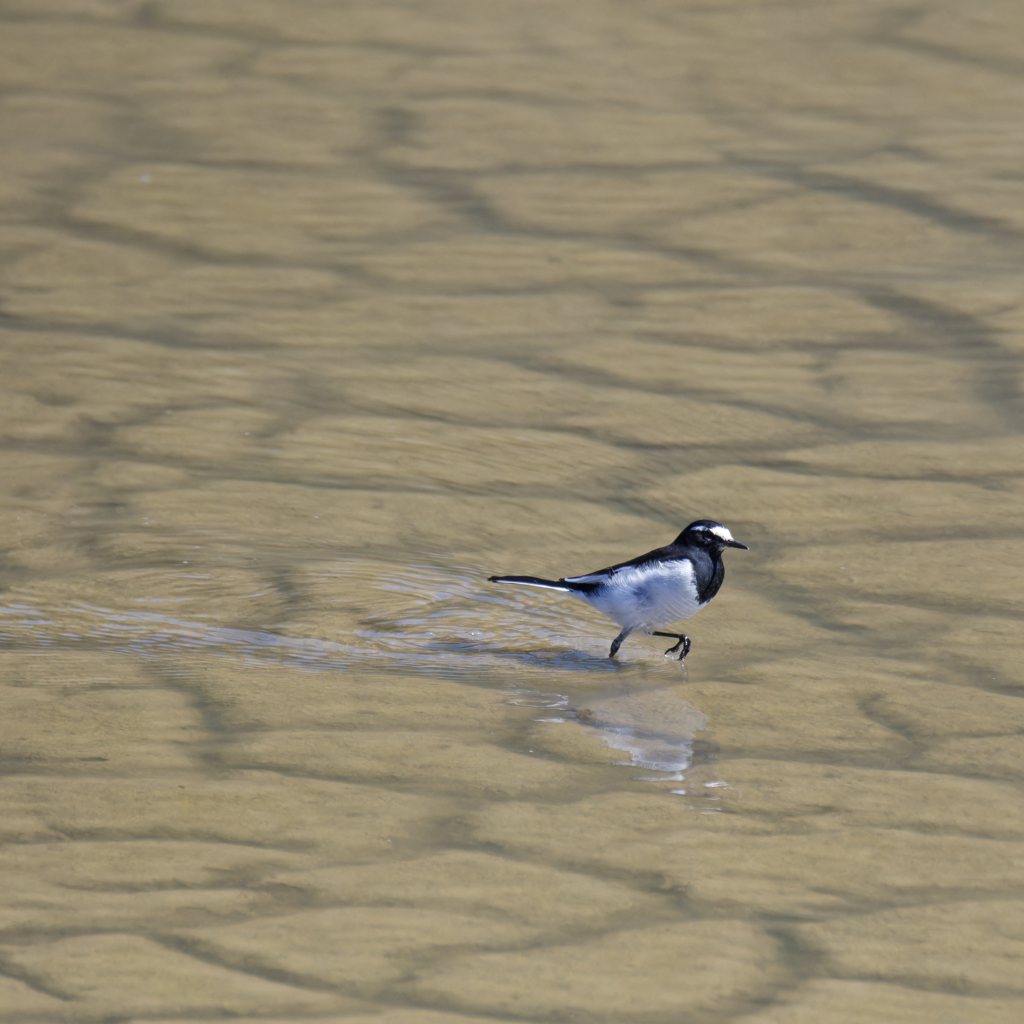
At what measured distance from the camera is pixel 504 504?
5008 mm

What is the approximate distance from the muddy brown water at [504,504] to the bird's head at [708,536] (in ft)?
0.85

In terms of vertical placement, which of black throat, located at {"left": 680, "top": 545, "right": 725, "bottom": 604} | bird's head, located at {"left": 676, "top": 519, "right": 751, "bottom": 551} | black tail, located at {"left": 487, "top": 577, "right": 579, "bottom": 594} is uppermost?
bird's head, located at {"left": 676, "top": 519, "right": 751, "bottom": 551}

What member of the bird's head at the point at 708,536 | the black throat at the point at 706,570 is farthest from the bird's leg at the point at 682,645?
the bird's head at the point at 708,536

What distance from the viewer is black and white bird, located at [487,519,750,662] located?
160 inches

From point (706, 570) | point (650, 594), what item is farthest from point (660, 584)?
point (706, 570)

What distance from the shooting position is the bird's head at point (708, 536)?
4.20 meters

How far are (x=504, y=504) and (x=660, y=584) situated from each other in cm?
107

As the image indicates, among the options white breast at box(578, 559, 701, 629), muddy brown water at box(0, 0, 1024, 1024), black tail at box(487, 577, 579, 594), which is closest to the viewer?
muddy brown water at box(0, 0, 1024, 1024)

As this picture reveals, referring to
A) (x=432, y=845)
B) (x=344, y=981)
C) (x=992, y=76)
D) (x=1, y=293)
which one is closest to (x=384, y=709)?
(x=432, y=845)

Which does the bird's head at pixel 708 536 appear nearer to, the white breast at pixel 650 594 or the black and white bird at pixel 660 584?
the black and white bird at pixel 660 584

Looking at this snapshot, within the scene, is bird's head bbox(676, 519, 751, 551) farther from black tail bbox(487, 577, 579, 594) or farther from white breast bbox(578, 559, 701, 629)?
black tail bbox(487, 577, 579, 594)

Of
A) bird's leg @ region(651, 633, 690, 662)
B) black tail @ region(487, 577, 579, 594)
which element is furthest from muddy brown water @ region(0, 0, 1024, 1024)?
black tail @ region(487, 577, 579, 594)

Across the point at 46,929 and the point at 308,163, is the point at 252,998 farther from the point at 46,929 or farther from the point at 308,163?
the point at 308,163

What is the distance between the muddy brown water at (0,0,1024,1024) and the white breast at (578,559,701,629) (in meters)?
0.14
